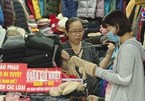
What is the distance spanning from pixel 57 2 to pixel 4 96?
3.63 metres

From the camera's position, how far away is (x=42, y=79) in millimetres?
2611

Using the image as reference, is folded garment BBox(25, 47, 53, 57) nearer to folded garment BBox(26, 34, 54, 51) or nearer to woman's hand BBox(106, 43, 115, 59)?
folded garment BBox(26, 34, 54, 51)

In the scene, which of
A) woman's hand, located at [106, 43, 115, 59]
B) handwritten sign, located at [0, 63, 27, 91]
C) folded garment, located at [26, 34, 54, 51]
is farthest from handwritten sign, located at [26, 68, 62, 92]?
woman's hand, located at [106, 43, 115, 59]

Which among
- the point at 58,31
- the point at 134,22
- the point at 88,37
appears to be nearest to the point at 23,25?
the point at 58,31

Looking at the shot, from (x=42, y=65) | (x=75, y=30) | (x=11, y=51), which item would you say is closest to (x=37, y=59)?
(x=42, y=65)

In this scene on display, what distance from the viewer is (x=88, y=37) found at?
525 cm

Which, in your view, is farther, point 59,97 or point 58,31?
point 58,31

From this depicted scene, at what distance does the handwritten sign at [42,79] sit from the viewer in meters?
2.58

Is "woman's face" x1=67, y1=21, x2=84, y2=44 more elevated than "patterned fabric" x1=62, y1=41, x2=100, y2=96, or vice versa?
"woman's face" x1=67, y1=21, x2=84, y2=44

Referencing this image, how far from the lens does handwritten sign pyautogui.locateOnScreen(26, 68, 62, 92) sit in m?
2.58

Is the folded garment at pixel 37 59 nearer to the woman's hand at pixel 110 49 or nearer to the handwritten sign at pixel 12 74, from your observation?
the handwritten sign at pixel 12 74

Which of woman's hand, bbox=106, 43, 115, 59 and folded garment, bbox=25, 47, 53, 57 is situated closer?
folded garment, bbox=25, 47, 53, 57

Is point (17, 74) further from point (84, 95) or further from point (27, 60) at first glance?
point (84, 95)

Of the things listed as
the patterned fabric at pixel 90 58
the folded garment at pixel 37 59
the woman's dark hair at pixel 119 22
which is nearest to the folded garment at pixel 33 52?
the folded garment at pixel 37 59
